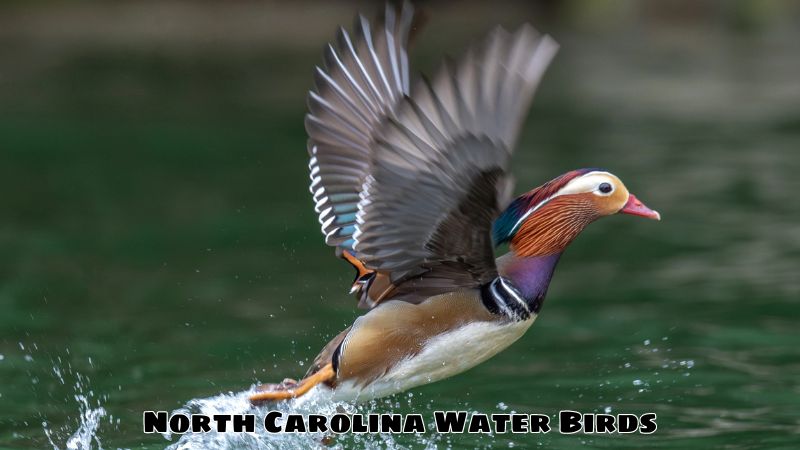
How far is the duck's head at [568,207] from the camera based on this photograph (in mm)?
4488

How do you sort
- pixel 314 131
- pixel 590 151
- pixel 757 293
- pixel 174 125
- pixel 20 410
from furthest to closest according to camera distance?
1. pixel 174 125
2. pixel 590 151
3. pixel 757 293
4. pixel 20 410
5. pixel 314 131

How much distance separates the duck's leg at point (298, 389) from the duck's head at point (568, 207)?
0.74m

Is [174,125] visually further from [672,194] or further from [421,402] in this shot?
[421,402]

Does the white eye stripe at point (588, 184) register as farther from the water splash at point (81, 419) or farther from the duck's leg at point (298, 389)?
the water splash at point (81, 419)

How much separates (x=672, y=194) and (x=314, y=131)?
581 centimetres

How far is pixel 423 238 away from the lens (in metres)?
4.30

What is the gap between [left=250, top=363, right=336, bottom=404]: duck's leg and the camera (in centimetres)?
457

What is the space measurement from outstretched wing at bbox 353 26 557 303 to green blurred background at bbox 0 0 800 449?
13.9 inches

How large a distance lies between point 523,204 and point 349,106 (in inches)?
27.1

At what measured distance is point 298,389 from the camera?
15.0 feet

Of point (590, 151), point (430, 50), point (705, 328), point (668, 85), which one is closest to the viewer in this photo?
point (705, 328)

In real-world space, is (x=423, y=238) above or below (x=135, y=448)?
above

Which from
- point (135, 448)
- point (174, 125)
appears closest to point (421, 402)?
point (135, 448)

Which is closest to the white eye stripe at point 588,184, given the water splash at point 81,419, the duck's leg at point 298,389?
the duck's leg at point 298,389
